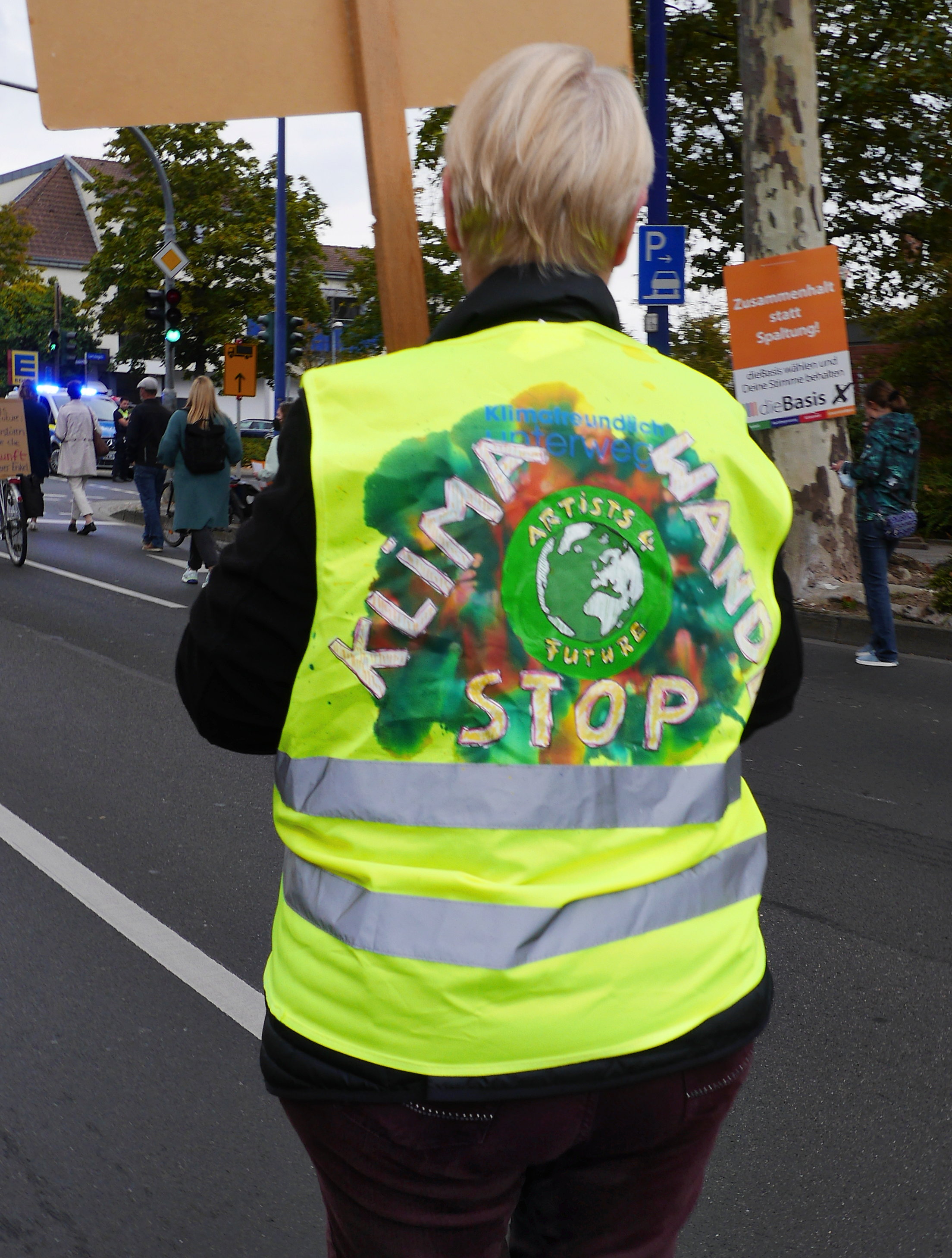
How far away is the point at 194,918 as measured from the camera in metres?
4.36

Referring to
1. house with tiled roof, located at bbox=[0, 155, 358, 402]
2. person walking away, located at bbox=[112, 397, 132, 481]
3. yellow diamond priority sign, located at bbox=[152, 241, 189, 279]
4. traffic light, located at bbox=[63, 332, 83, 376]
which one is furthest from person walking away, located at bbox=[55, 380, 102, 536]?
house with tiled roof, located at bbox=[0, 155, 358, 402]

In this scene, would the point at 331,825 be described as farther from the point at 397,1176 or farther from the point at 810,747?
the point at 810,747

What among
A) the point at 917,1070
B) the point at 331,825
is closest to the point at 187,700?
the point at 331,825

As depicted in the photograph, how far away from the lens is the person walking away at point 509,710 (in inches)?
51.0

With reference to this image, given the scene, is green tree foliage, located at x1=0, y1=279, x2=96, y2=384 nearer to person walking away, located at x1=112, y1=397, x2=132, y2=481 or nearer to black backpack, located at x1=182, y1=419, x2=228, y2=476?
person walking away, located at x1=112, y1=397, x2=132, y2=481

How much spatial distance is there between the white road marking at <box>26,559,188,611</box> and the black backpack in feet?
3.96

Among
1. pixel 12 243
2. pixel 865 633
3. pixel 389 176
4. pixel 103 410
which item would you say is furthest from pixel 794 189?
pixel 12 243

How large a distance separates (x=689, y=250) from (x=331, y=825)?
2023 cm

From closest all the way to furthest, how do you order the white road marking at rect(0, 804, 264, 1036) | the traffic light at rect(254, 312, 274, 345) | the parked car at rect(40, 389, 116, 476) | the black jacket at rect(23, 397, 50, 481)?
the white road marking at rect(0, 804, 264, 1036)
the black jacket at rect(23, 397, 50, 481)
the traffic light at rect(254, 312, 274, 345)
the parked car at rect(40, 389, 116, 476)

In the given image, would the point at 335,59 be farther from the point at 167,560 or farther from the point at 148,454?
the point at 148,454

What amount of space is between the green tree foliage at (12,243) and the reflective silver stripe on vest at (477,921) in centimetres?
5362

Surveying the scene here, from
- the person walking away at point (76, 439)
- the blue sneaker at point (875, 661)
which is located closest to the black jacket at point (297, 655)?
the blue sneaker at point (875, 661)

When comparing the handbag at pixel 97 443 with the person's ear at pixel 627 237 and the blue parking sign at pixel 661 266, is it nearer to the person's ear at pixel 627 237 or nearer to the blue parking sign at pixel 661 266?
the blue parking sign at pixel 661 266

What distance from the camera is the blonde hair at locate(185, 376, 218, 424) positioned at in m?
12.1
